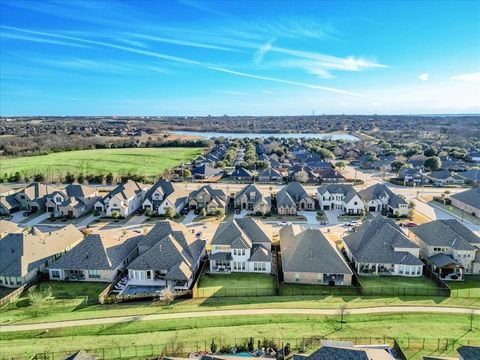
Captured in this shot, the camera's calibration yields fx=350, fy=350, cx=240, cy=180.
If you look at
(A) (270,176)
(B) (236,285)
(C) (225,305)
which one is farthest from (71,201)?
(A) (270,176)

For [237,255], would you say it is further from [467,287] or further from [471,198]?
[471,198]

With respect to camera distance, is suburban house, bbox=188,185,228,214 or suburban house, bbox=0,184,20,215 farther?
suburban house, bbox=0,184,20,215

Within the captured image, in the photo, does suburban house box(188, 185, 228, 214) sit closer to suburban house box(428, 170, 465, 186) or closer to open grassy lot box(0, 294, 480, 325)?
open grassy lot box(0, 294, 480, 325)

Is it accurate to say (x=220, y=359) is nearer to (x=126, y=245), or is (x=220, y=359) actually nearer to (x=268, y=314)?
(x=268, y=314)

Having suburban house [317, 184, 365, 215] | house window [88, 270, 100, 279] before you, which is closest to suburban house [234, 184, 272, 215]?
suburban house [317, 184, 365, 215]

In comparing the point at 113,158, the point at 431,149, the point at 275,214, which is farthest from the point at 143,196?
the point at 431,149

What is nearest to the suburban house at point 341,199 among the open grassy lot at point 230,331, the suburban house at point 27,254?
the open grassy lot at point 230,331

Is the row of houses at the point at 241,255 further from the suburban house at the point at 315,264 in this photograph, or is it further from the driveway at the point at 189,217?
the driveway at the point at 189,217
